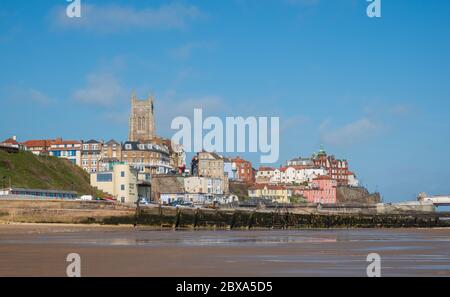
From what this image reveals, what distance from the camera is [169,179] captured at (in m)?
141

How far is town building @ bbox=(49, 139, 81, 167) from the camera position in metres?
150

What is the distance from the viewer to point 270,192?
167625 millimetres

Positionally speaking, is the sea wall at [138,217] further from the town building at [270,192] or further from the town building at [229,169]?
the town building at [229,169]

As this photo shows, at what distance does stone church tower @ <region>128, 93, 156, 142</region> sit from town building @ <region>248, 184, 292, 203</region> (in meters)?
32.1

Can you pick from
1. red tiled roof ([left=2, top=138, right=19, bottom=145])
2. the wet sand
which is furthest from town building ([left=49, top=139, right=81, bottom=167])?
the wet sand

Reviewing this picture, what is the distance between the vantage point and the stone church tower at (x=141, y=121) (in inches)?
7229

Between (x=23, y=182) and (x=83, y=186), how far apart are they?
1276 centimetres

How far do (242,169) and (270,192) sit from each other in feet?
89.4

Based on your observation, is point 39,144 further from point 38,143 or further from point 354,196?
point 354,196
